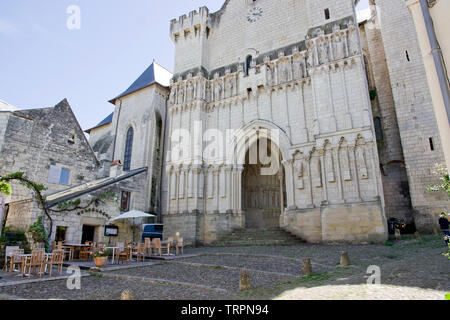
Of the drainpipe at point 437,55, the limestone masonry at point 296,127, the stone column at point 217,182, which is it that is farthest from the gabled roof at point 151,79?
the drainpipe at point 437,55

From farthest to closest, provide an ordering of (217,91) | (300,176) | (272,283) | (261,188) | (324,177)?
1. (261,188)
2. (217,91)
3. (300,176)
4. (324,177)
5. (272,283)

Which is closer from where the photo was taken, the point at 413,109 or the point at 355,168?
the point at 355,168

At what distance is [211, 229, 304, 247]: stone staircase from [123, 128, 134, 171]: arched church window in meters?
11.0

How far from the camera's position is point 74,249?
1122cm

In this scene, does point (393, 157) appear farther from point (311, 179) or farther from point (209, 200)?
point (209, 200)

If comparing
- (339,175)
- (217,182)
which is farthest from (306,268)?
(217,182)

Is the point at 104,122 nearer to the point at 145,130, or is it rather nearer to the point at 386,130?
the point at 145,130

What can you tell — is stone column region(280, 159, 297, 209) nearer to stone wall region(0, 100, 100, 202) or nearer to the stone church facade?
the stone church facade

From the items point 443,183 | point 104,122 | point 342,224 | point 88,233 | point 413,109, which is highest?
point 104,122

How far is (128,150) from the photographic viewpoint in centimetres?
2338

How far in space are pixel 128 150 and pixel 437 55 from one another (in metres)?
22.6
